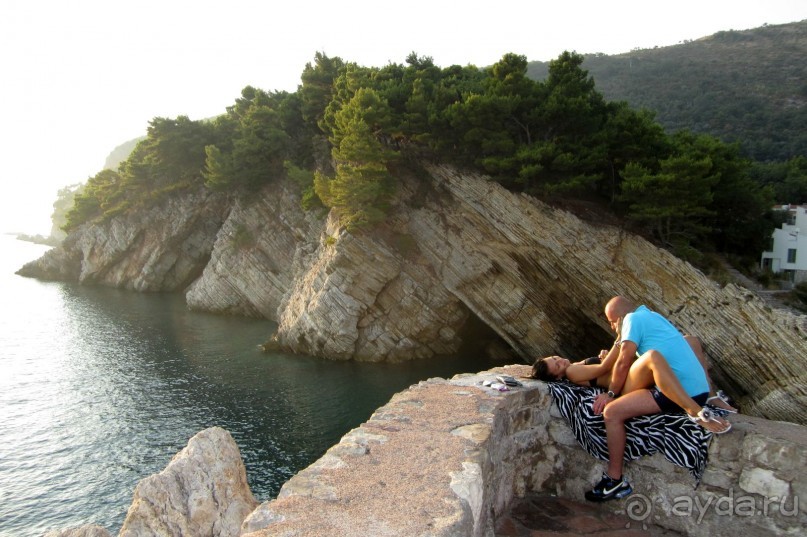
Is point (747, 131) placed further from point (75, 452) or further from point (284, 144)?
point (75, 452)

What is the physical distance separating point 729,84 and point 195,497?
73896mm

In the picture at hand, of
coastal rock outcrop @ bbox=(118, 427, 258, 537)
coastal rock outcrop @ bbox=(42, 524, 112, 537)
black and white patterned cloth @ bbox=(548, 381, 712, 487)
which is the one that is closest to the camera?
black and white patterned cloth @ bbox=(548, 381, 712, 487)

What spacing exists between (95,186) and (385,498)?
5863cm

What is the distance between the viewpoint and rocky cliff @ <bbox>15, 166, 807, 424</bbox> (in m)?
17.7

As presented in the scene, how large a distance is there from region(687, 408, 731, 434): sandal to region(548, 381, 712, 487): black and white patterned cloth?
10cm

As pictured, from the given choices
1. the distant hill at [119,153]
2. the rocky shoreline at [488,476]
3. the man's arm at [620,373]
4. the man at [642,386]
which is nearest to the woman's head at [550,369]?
the rocky shoreline at [488,476]

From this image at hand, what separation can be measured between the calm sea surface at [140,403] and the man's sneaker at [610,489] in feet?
35.6

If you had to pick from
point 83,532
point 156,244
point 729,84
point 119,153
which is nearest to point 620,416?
point 83,532

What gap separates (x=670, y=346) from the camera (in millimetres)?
4691

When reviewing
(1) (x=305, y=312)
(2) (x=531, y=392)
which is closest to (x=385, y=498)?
(2) (x=531, y=392)

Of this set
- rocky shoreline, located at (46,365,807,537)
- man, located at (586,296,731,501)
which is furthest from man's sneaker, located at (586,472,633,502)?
rocky shoreline, located at (46,365,807,537)

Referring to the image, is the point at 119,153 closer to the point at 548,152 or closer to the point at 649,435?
the point at 548,152

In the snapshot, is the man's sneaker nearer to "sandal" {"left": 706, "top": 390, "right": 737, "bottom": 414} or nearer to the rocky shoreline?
the rocky shoreline

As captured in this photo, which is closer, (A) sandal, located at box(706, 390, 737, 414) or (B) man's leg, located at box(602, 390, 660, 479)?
(B) man's leg, located at box(602, 390, 660, 479)
